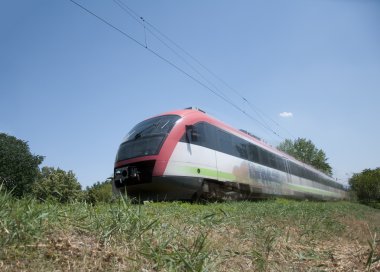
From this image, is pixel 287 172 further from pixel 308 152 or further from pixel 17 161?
pixel 308 152

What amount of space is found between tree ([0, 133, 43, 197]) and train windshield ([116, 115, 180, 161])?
1336 inches

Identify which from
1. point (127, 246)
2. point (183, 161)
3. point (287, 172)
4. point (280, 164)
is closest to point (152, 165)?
point (183, 161)

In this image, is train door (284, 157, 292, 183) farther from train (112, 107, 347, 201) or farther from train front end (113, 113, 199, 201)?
train front end (113, 113, 199, 201)

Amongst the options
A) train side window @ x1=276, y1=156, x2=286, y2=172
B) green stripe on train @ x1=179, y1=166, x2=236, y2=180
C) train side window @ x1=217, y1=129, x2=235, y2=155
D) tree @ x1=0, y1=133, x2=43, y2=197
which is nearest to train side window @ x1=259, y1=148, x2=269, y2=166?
train side window @ x1=276, y1=156, x2=286, y2=172

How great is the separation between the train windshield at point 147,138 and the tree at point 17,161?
3395 cm

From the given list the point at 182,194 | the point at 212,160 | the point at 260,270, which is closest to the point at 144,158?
the point at 182,194

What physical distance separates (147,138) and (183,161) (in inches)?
58.5

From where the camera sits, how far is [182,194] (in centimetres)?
1220

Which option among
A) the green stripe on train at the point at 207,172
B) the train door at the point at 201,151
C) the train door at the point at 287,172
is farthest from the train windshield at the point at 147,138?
the train door at the point at 287,172

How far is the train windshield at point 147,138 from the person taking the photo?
1195 centimetres

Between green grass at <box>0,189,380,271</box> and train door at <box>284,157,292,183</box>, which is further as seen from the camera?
train door at <box>284,157,292,183</box>

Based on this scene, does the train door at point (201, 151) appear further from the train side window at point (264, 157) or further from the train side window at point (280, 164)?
the train side window at point (280, 164)

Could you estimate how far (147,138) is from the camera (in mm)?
12297

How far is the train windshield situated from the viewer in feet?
39.2
